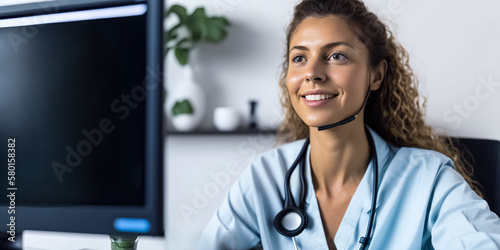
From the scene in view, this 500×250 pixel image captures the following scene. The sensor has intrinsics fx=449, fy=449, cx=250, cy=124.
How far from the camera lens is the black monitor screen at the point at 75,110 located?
549 mm

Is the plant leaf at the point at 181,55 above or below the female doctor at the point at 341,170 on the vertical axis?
above

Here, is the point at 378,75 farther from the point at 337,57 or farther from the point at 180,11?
the point at 180,11

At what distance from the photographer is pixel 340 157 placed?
118 cm

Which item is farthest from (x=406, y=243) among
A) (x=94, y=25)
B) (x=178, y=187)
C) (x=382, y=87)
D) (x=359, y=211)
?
(x=178, y=187)

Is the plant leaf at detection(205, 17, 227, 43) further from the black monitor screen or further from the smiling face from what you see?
the black monitor screen

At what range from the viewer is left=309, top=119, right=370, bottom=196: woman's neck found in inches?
46.1

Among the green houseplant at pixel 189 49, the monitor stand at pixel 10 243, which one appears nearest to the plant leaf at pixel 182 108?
the green houseplant at pixel 189 49

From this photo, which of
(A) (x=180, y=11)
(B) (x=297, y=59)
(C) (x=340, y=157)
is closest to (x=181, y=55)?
(A) (x=180, y=11)

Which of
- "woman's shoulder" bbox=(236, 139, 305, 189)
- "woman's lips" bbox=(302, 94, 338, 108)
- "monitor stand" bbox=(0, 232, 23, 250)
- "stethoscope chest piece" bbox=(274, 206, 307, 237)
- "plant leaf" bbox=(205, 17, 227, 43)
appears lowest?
"stethoscope chest piece" bbox=(274, 206, 307, 237)

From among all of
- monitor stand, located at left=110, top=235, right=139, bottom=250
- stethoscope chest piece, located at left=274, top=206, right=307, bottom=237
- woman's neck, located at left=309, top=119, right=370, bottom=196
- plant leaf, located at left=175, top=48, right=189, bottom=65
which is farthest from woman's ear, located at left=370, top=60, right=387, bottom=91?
plant leaf, located at left=175, top=48, right=189, bottom=65

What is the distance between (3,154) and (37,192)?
68 millimetres

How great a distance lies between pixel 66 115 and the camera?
569 mm

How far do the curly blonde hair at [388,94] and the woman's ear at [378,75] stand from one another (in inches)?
0.7

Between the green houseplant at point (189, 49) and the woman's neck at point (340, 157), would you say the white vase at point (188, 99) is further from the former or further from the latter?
the woman's neck at point (340, 157)
